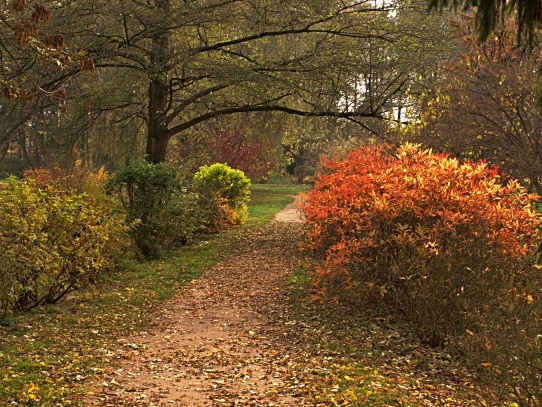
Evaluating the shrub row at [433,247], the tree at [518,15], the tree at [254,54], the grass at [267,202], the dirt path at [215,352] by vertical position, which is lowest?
the dirt path at [215,352]

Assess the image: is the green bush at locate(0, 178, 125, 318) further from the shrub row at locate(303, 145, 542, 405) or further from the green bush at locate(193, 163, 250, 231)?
the green bush at locate(193, 163, 250, 231)

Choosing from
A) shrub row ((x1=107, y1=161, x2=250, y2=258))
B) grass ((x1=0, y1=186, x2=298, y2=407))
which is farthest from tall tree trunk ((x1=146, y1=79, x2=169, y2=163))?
grass ((x1=0, y1=186, x2=298, y2=407))

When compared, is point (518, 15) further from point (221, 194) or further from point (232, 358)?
point (221, 194)

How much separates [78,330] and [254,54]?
388 inches

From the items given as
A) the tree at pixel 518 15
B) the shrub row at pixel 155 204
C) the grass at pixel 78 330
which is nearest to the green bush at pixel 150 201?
the shrub row at pixel 155 204

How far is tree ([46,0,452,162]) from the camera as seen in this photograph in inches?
477

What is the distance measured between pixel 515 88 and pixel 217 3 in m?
5.88

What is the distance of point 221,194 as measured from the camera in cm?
1806

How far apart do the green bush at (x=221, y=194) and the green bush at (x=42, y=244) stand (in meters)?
7.06

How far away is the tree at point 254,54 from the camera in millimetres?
Result: 12117

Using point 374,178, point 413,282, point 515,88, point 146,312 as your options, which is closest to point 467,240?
point 413,282

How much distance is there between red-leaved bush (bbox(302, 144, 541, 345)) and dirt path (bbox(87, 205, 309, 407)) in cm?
119

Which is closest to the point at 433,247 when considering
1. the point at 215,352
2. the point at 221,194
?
the point at 215,352

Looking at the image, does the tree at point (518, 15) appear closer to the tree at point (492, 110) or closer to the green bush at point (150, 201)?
the tree at point (492, 110)
